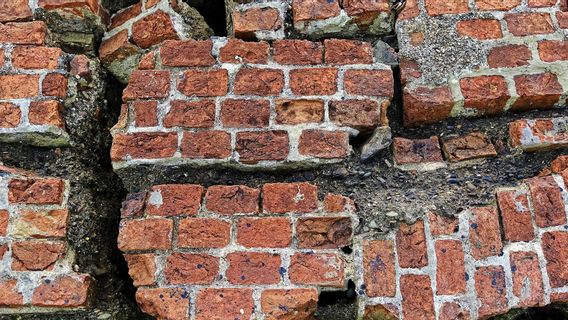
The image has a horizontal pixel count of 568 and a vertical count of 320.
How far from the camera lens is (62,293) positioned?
1676mm

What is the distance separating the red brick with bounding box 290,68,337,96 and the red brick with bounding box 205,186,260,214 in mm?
371

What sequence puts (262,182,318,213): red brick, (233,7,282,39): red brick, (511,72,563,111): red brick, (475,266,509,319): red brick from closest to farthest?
(475,266,509,319): red brick → (262,182,318,213): red brick → (511,72,563,111): red brick → (233,7,282,39): red brick

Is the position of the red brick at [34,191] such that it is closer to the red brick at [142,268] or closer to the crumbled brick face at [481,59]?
the red brick at [142,268]

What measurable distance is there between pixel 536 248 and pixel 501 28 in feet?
2.46

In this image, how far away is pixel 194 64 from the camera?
1.86m

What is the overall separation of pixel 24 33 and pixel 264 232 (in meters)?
1.09

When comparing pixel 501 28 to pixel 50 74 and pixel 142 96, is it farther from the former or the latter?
pixel 50 74

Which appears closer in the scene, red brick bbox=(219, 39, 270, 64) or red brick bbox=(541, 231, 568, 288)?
red brick bbox=(541, 231, 568, 288)

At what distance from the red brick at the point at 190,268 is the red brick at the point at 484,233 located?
2.56ft

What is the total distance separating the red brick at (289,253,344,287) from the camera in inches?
64.9

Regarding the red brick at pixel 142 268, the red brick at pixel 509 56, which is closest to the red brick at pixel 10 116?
the red brick at pixel 142 268

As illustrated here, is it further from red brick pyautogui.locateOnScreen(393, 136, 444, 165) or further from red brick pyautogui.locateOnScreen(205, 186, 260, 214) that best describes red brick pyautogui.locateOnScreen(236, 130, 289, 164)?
red brick pyautogui.locateOnScreen(393, 136, 444, 165)

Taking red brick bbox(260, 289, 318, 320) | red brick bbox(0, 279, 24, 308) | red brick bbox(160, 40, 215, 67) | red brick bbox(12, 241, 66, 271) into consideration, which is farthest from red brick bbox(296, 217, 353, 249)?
red brick bbox(0, 279, 24, 308)

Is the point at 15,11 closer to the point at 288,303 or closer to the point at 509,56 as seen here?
the point at 288,303
